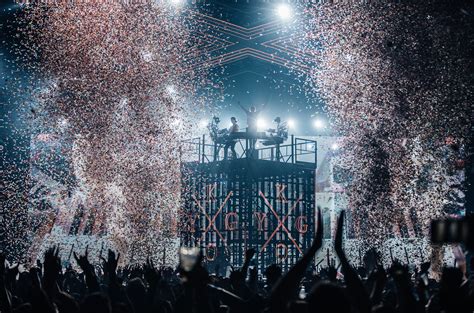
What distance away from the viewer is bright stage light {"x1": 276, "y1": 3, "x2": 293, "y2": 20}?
15.8 m

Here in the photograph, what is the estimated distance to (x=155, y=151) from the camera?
62.1 feet

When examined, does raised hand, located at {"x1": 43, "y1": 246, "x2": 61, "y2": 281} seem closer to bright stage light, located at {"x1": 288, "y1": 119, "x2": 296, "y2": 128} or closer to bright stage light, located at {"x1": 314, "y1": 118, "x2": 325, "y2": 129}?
bright stage light, located at {"x1": 288, "y1": 119, "x2": 296, "y2": 128}

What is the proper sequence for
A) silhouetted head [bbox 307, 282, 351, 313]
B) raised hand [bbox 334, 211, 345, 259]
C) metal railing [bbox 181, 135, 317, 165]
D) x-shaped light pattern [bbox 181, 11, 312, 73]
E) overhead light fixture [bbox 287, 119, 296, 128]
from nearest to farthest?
silhouetted head [bbox 307, 282, 351, 313] < raised hand [bbox 334, 211, 345, 259] < metal railing [bbox 181, 135, 317, 165] < x-shaped light pattern [bbox 181, 11, 312, 73] < overhead light fixture [bbox 287, 119, 296, 128]

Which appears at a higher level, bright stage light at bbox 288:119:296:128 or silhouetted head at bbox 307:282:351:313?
bright stage light at bbox 288:119:296:128

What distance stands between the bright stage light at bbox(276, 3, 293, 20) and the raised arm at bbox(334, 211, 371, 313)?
1328cm

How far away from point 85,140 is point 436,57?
435 inches

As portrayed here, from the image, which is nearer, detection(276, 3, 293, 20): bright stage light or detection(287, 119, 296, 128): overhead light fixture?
detection(276, 3, 293, 20): bright stage light

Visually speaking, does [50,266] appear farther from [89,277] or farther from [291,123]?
[291,123]

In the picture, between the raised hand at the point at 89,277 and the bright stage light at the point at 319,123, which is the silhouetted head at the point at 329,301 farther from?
the bright stage light at the point at 319,123

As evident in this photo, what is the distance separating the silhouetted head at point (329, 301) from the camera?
213 cm

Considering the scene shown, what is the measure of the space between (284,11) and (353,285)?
1359 cm

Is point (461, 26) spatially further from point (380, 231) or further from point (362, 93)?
point (380, 231)

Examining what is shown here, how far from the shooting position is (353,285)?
3.35 meters

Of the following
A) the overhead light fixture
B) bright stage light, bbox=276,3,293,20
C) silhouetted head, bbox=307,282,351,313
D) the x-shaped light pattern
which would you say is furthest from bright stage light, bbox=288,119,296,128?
silhouetted head, bbox=307,282,351,313
